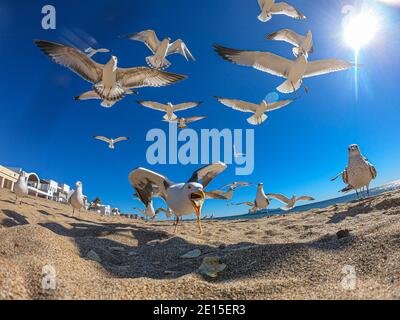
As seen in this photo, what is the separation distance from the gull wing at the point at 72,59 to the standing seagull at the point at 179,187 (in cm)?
373

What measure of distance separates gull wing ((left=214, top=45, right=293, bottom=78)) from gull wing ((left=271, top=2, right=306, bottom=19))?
4.95ft

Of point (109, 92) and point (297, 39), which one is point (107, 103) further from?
point (297, 39)

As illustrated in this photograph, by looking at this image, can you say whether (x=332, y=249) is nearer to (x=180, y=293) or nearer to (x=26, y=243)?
(x=180, y=293)

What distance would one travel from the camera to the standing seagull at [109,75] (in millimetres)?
7301

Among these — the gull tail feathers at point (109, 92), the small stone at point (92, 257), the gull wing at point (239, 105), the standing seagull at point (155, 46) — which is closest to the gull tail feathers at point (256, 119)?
the gull wing at point (239, 105)

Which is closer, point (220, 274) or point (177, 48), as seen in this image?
point (220, 274)


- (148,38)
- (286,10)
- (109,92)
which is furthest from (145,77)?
(286,10)

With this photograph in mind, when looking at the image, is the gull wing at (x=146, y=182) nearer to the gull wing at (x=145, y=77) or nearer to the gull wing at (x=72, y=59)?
the gull wing at (x=145, y=77)

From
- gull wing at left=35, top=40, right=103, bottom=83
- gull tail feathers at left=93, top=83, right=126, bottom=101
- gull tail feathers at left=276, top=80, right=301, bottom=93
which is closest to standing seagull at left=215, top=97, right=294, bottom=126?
gull tail feathers at left=276, top=80, right=301, bottom=93

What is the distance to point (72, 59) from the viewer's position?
744 centimetres

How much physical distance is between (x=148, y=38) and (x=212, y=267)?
35.8 feet

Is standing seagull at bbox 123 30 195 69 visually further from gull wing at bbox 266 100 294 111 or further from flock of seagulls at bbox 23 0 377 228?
gull wing at bbox 266 100 294 111
